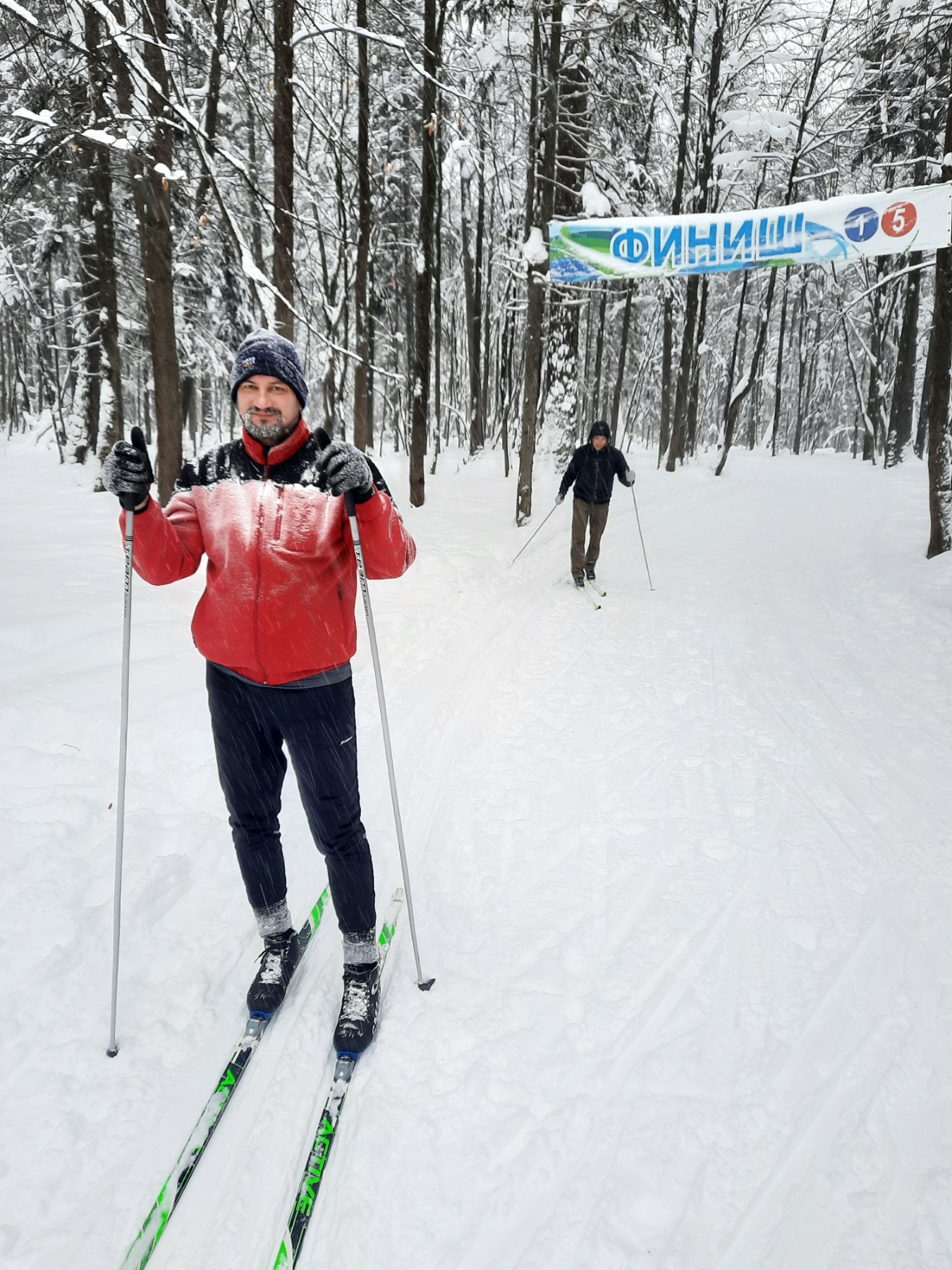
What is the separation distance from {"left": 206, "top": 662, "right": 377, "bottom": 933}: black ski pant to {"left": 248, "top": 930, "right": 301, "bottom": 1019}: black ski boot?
207mm

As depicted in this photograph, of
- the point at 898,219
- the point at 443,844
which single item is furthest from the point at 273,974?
the point at 898,219

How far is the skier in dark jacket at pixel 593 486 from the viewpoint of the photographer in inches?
336

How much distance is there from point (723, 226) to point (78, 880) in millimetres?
10707

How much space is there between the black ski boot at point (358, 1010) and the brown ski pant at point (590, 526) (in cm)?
664

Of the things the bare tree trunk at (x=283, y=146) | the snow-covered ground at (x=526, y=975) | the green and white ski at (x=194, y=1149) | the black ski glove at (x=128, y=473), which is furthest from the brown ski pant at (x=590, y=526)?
the green and white ski at (x=194, y=1149)

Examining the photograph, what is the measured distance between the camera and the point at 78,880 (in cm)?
314

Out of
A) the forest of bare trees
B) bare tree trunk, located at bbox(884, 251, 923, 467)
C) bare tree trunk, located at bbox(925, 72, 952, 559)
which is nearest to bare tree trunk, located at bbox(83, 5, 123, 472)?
the forest of bare trees

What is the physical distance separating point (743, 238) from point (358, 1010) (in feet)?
34.9

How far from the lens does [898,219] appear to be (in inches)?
320

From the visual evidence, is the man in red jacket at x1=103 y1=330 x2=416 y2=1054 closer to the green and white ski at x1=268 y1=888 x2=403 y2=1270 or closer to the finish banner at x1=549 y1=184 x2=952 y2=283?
the green and white ski at x1=268 y1=888 x2=403 y2=1270

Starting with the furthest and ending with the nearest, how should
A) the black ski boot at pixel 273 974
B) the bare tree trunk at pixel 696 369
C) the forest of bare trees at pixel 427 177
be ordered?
the bare tree trunk at pixel 696 369
the forest of bare trees at pixel 427 177
the black ski boot at pixel 273 974

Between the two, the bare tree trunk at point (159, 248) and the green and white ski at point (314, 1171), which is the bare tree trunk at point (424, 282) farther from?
the green and white ski at point (314, 1171)

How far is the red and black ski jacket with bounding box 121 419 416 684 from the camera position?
7.30 feet

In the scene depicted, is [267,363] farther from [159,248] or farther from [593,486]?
[159,248]
